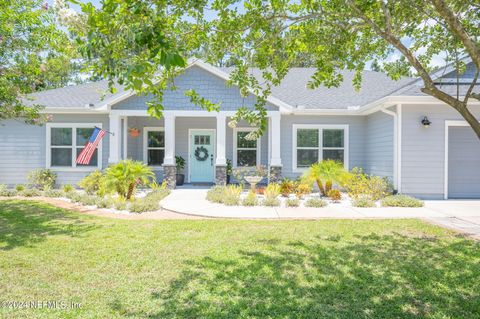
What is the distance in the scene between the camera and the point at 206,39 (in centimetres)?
476

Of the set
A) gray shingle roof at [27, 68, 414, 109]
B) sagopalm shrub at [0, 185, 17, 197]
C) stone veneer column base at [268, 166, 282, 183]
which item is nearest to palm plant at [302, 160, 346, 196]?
stone veneer column base at [268, 166, 282, 183]

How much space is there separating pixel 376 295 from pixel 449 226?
4193 mm

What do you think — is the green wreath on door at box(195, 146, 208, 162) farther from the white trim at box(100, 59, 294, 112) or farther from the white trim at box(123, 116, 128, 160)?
the white trim at box(100, 59, 294, 112)

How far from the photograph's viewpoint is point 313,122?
13.0 m

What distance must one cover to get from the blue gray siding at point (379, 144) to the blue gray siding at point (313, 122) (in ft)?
0.87

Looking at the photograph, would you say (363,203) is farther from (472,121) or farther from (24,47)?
(24,47)

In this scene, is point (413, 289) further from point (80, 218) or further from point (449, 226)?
point (80, 218)

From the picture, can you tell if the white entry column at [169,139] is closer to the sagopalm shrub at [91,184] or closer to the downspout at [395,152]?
the sagopalm shrub at [91,184]

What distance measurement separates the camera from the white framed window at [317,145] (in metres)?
13.0

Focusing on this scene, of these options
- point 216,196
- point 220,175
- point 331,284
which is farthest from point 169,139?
point 331,284

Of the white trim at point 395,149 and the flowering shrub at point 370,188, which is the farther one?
the white trim at point 395,149

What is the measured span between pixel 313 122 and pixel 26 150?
11371 mm

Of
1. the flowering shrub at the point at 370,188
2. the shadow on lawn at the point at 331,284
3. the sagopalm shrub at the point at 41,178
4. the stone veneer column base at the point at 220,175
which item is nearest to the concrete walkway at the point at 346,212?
the flowering shrub at the point at 370,188

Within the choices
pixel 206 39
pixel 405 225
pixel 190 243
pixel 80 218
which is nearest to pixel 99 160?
pixel 80 218
